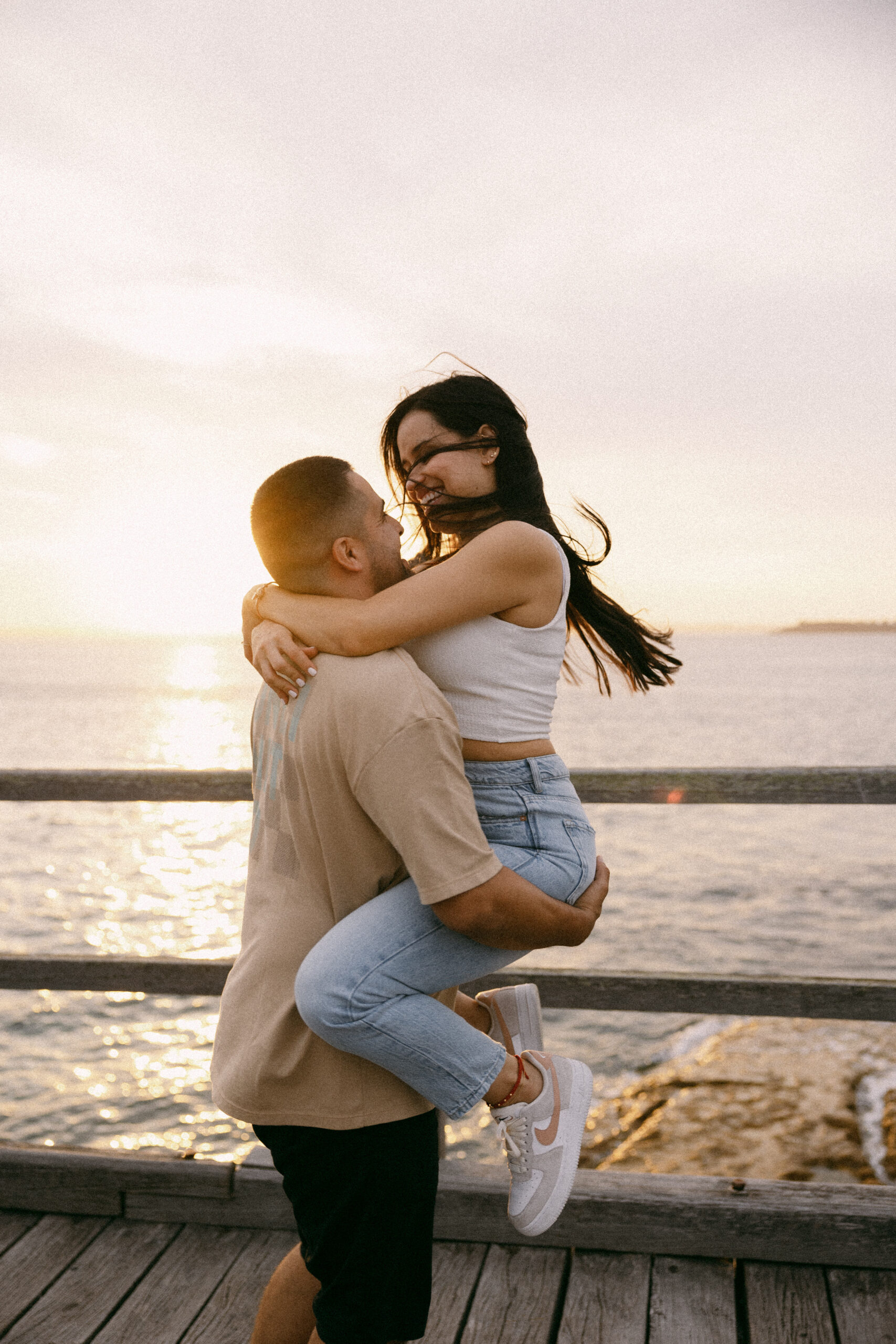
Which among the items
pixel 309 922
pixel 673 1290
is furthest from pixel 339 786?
pixel 673 1290

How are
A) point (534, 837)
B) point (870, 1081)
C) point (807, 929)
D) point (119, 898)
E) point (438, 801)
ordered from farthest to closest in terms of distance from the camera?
point (119, 898) < point (807, 929) < point (870, 1081) < point (534, 837) < point (438, 801)

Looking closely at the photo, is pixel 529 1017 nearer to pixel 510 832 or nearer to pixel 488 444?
pixel 510 832

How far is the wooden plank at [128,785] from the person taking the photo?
9.34 feet

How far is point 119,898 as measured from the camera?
1429 centimetres

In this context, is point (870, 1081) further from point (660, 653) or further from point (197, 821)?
point (197, 821)

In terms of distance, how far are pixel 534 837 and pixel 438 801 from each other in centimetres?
41

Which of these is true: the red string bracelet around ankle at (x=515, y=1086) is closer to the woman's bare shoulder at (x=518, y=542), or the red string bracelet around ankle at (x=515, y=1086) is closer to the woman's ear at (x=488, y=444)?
the woman's bare shoulder at (x=518, y=542)

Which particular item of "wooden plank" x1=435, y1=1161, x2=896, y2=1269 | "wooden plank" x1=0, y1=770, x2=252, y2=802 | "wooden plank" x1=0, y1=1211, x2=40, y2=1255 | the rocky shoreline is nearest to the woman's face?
"wooden plank" x1=0, y1=770, x2=252, y2=802

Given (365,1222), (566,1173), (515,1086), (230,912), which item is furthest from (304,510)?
(230,912)

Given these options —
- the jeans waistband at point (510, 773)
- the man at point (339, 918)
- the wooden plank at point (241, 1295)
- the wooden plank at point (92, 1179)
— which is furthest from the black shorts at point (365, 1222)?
the wooden plank at point (92, 1179)

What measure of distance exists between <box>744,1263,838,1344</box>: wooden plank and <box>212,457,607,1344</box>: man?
3.98 ft

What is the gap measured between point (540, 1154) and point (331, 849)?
776 mm

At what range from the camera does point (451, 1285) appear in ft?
8.61

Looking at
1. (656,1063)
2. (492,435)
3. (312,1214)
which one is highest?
(492,435)
